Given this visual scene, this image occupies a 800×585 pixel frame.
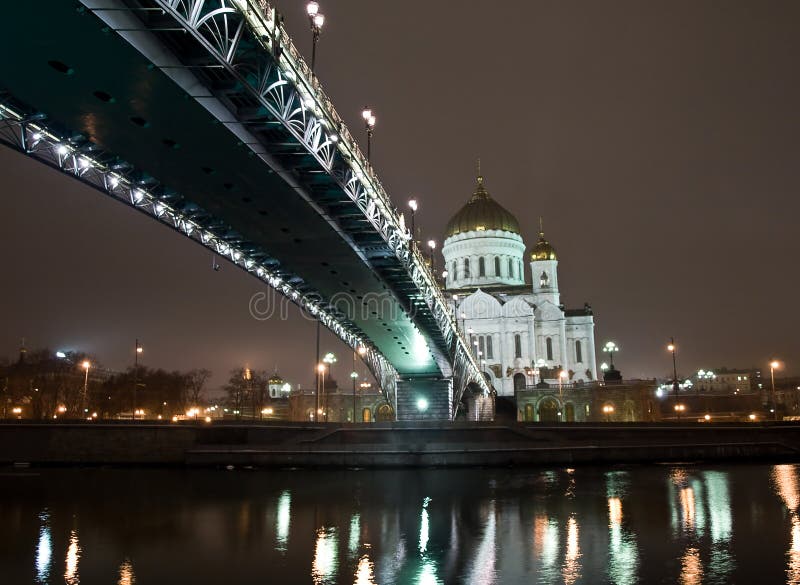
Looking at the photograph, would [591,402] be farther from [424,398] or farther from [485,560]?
[485,560]

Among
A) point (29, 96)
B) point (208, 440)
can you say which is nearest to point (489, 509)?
point (29, 96)

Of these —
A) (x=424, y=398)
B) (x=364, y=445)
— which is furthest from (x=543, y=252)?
(x=364, y=445)

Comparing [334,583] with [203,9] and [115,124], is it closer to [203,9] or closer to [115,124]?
[203,9]

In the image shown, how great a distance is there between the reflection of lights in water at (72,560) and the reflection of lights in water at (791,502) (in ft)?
39.9

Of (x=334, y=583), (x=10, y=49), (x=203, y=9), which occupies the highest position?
(x=203, y=9)

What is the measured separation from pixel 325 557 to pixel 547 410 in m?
78.2

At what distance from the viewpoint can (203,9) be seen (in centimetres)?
1590

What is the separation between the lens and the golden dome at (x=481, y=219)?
10667 cm

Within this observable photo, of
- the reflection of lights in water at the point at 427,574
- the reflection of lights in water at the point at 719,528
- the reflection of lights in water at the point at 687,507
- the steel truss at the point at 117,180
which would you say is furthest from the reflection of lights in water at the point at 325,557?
the steel truss at the point at 117,180

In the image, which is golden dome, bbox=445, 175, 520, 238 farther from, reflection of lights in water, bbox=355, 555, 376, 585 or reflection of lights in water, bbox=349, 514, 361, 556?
reflection of lights in water, bbox=355, 555, 376, 585

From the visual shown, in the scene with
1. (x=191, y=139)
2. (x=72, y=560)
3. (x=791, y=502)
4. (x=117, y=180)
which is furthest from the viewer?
(x=117, y=180)

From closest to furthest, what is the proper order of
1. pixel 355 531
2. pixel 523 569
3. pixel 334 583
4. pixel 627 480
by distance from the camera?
pixel 334 583, pixel 523 569, pixel 355 531, pixel 627 480

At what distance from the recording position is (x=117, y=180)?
2539cm

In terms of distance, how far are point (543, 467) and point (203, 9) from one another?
29.4 metres
